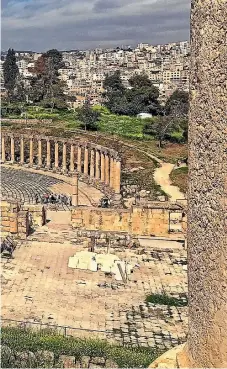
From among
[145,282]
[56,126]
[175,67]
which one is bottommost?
[145,282]

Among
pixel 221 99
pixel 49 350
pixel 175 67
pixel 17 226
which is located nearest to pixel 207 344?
pixel 221 99

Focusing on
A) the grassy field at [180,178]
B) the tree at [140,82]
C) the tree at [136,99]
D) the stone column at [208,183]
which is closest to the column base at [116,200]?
the grassy field at [180,178]

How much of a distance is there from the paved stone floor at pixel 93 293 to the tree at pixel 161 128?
3478 centimetres

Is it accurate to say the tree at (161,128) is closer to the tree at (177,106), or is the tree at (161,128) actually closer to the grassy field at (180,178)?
the tree at (177,106)

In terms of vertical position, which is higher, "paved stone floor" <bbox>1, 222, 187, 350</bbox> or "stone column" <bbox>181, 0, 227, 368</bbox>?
"stone column" <bbox>181, 0, 227, 368</bbox>

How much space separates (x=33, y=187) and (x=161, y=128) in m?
23.3

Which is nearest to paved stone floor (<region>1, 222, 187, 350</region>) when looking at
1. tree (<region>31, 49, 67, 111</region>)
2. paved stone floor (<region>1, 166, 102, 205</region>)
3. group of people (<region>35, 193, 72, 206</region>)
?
group of people (<region>35, 193, 72, 206</region>)

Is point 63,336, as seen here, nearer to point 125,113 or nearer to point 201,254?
point 201,254

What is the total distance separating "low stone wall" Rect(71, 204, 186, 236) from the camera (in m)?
27.5

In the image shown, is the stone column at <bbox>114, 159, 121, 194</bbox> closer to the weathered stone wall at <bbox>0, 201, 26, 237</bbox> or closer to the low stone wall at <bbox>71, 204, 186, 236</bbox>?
the low stone wall at <bbox>71, 204, 186, 236</bbox>

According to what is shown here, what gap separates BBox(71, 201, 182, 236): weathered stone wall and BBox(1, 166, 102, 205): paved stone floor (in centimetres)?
863

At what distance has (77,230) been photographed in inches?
1083

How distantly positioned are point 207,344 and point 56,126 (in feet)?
190

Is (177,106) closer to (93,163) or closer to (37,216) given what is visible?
(93,163)
